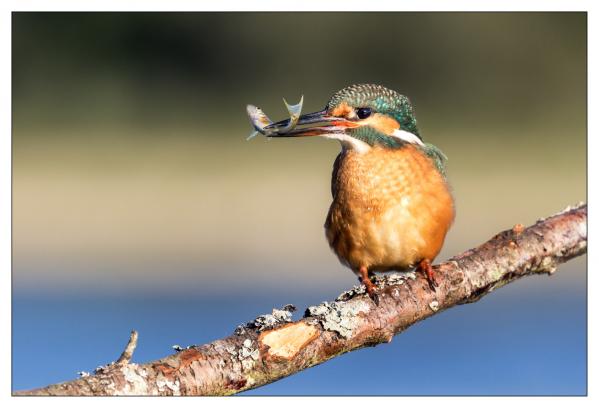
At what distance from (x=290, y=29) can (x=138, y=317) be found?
9.15ft

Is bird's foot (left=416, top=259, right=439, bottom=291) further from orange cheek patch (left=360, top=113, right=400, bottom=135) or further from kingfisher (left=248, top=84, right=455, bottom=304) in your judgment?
orange cheek patch (left=360, top=113, right=400, bottom=135)

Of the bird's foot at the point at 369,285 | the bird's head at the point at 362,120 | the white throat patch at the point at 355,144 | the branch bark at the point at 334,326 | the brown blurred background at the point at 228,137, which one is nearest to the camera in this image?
the branch bark at the point at 334,326

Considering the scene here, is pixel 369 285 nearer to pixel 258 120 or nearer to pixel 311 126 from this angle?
pixel 311 126

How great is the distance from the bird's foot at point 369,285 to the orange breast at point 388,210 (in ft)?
0.11

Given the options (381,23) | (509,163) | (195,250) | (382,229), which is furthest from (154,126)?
(382,229)

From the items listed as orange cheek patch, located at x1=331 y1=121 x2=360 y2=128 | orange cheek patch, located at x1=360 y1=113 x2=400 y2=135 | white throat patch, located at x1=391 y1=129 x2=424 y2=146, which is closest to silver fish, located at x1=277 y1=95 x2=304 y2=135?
orange cheek patch, located at x1=331 y1=121 x2=360 y2=128

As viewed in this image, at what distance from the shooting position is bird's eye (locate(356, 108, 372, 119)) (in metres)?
3.14

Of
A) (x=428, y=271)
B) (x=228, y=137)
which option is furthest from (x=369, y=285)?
(x=228, y=137)

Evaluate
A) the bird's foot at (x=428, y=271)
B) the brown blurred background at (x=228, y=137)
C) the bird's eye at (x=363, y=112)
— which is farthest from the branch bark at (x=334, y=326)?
the brown blurred background at (x=228, y=137)

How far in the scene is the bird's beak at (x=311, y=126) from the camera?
3059mm

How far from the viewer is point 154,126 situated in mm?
8547

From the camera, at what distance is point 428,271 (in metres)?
3.13

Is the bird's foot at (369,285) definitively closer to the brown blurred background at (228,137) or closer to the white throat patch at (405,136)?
the white throat patch at (405,136)
